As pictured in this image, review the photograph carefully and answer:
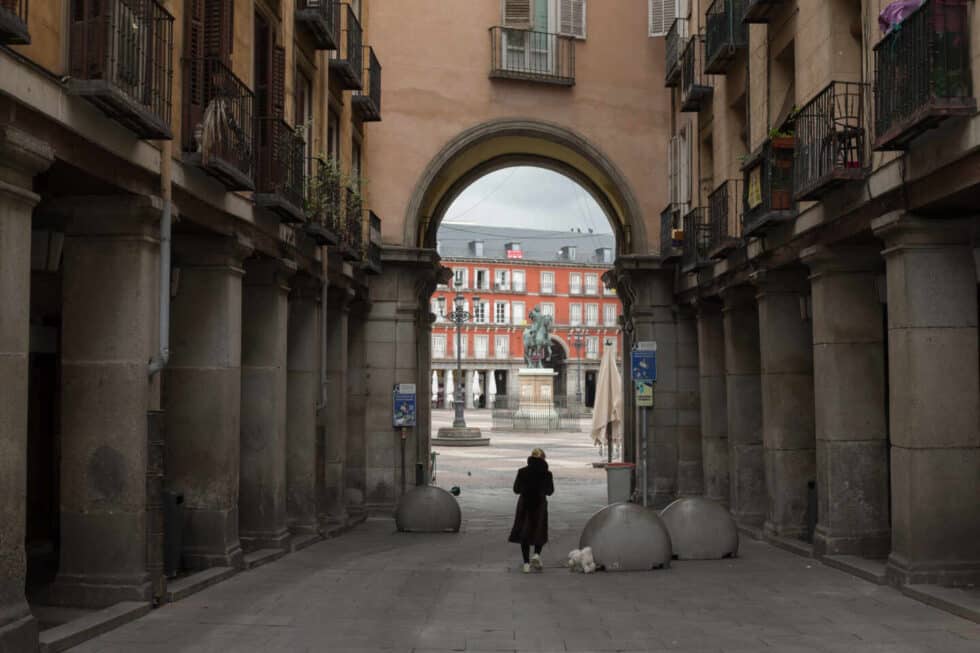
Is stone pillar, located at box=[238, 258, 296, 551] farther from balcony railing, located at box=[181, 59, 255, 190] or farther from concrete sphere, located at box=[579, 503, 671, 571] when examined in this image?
concrete sphere, located at box=[579, 503, 671, 571]

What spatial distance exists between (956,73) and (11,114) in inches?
314

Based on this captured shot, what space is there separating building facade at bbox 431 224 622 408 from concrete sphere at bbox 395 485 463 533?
275ft

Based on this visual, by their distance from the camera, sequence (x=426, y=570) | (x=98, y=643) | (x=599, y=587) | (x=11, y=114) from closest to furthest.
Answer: (x=11, y=114), (x=98, y=643), (x=599, y=587), (x=426, y=570)

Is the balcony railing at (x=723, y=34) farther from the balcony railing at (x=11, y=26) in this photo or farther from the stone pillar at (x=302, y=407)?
the balcony railing at (x=11, y=26)

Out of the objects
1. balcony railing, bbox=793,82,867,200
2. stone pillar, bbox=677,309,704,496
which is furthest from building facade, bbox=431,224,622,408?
balcony railing, bbox=793,82,867,200

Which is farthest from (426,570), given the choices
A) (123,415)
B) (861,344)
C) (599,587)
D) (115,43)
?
(115,43)

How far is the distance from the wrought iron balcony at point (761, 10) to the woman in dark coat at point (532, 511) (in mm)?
7045

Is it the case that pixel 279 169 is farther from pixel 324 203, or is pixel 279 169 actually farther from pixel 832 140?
pixel 832 140

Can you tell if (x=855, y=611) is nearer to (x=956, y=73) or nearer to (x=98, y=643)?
(x=956, y=73)

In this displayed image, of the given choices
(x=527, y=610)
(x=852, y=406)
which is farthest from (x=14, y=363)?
(x=852, y=406)

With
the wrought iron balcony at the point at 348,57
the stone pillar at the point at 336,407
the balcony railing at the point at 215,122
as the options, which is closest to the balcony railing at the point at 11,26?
the balcony railing at the point at 215,122

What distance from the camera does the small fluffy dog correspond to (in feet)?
47.4

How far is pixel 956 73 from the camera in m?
10.6

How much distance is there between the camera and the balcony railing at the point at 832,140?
13.3m
